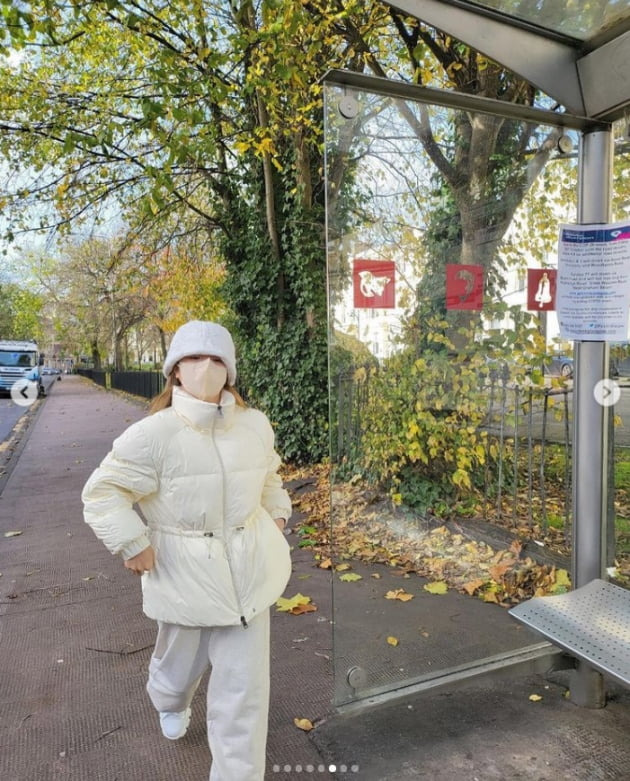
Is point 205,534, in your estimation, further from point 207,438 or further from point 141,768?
point 141,768

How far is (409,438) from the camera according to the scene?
127 inches

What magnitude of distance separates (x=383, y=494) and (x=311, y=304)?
551cm

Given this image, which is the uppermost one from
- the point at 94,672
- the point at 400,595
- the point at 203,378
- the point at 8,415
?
the point at 203,378

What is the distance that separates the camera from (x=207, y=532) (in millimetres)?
2131

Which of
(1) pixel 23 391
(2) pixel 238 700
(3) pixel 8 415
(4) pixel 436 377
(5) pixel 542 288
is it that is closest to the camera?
(2) pixel 238 700

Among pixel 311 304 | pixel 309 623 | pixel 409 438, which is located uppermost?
pixel 311 304

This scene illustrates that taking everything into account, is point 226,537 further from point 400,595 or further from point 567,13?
point 567,13

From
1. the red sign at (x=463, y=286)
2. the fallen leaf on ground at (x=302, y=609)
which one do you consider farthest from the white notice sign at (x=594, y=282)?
the fallen leaf on ground at (x=302, y=609)

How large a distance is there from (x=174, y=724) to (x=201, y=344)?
5.22 feet

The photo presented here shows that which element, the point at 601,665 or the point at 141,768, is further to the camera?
the point at 141,768

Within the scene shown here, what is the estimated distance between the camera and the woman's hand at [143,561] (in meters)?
A: 2.08

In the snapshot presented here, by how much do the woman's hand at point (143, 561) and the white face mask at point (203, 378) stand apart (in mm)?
552

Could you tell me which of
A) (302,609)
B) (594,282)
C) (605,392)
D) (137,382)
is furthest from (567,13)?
(137,382)

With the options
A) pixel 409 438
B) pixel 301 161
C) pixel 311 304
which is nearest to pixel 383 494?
pixel 409 438
